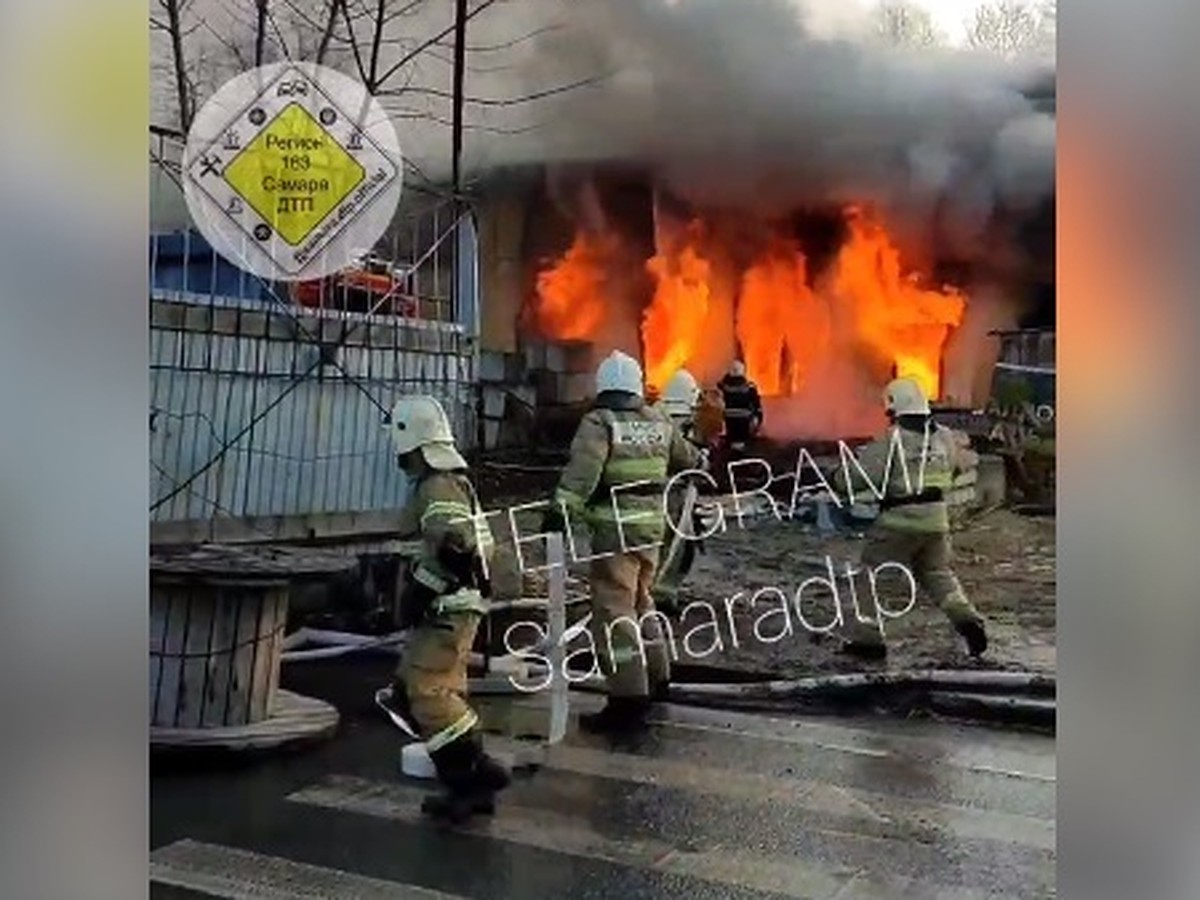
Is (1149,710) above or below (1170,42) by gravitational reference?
below

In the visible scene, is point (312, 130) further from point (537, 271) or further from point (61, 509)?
point (61, 509)

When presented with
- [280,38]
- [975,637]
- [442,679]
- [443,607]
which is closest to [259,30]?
[280,38]

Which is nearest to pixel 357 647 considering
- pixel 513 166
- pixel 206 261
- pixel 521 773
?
pixel 521 773

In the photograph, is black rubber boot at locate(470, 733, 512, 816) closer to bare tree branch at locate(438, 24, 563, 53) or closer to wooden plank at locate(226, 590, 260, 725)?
wooden plank at locate(226, 590, 260, 725)

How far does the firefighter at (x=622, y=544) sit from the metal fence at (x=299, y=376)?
0.24 metres

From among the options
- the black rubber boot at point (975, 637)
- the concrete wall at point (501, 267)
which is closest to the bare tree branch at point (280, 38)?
the concrete wall at point (501, 267)

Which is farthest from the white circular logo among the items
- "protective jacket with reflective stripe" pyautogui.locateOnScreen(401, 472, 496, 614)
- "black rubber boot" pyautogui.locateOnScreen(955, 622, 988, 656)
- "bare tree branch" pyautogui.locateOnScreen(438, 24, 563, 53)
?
"black rubber boot" pyautogui.locateOnScreen(955, 622, 988, 656)

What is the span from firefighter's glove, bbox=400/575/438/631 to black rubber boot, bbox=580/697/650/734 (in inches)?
14.6

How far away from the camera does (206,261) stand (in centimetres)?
274

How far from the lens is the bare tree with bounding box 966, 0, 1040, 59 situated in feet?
8.34

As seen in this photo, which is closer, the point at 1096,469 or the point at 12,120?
the point at 1096,469

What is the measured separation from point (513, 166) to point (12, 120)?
3.21 ft

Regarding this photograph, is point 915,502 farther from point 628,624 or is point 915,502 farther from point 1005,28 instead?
point 1005,28

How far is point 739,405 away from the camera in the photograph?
8.79ft
